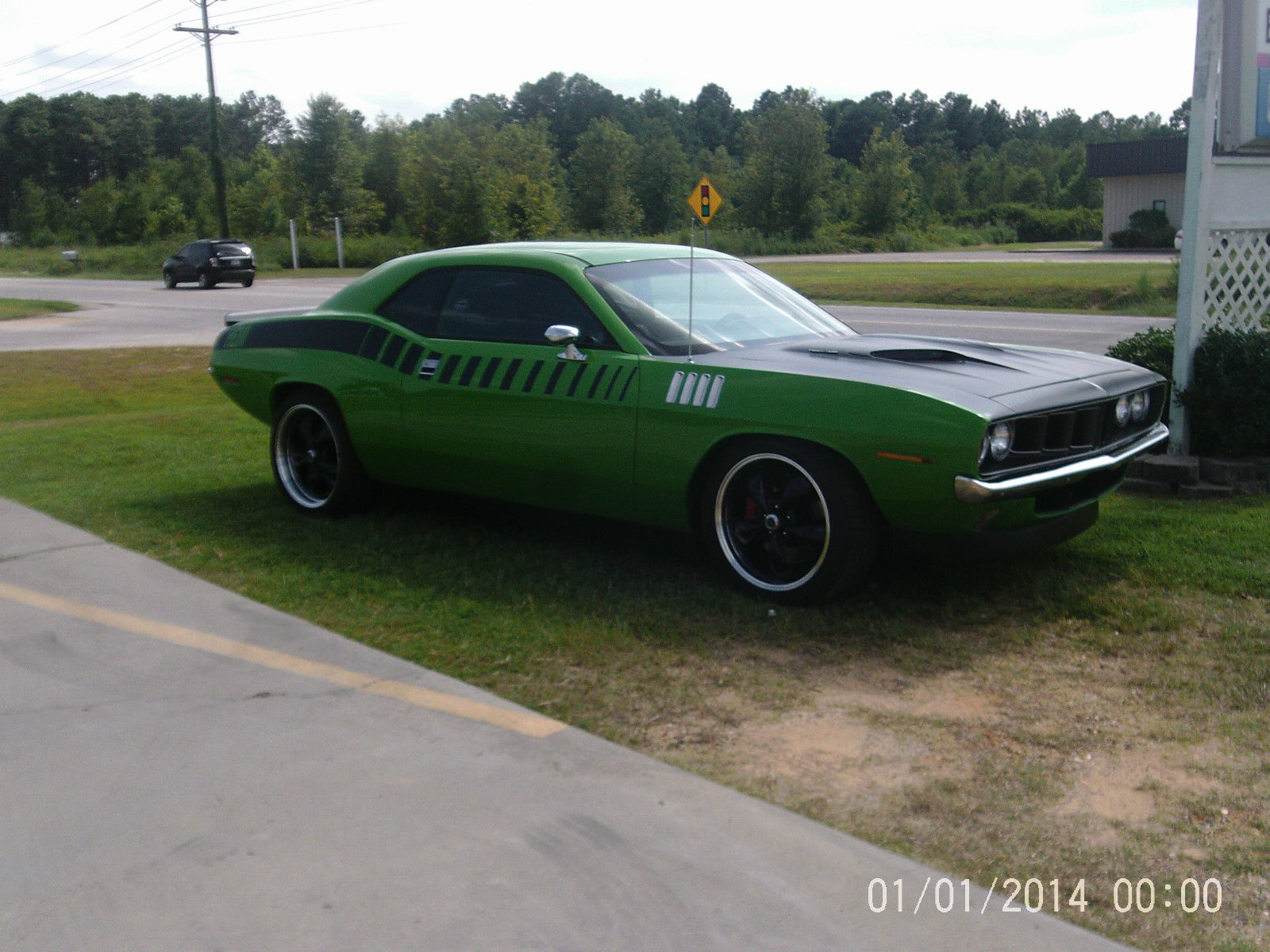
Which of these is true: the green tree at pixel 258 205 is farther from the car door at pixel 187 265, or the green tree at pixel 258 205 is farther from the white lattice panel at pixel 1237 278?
the white lattice panel at pixel 1237 278

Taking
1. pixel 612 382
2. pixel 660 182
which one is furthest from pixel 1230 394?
pixel 660 182

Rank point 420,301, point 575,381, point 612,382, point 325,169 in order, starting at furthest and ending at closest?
1. point 325,169
2. point 420,301
3. point 575,381
4. point 612,382

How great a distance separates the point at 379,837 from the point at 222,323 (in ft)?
68.0

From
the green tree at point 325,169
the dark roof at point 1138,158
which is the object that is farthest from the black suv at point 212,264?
the dark roof at point 1138,158

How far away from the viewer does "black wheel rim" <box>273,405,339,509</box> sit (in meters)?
6.36

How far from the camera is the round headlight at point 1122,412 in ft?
16.1

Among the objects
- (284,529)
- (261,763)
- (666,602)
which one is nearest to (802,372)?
(666,602)

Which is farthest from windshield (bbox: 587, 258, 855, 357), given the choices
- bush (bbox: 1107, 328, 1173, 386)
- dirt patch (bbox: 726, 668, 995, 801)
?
bush (bbox: 1107, 328, 1173, 386)

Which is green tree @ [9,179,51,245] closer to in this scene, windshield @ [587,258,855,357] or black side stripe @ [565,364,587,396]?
windshield @ [587,258,855,357]

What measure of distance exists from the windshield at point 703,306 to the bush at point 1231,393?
2122mm

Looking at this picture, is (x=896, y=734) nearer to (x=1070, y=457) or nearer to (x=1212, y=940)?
(x=1212, y=940)

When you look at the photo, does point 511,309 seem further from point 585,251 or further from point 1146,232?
point 1146,232

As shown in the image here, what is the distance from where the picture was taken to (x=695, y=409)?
4754mm

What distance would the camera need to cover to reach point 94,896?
9.04 feet
